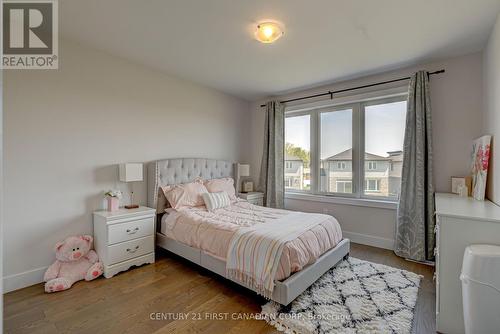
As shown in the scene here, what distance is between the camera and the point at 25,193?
2.50 metres

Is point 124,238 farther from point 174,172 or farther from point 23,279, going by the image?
point 174,172

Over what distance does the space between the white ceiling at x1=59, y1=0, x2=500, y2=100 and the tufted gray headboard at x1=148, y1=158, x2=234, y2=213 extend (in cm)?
140

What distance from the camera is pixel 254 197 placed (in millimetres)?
4598

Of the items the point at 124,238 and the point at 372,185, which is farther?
the point at 372,185

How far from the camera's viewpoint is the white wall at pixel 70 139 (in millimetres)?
2461

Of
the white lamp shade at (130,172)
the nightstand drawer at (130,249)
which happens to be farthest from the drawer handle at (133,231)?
the white lamp shade at (130,172)

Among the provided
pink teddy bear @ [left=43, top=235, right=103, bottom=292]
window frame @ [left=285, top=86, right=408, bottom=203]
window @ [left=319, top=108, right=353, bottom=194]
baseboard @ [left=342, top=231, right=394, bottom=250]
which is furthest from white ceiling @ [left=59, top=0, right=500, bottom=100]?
baseboard @ [left=342, top=231, right=394, bottom=250]

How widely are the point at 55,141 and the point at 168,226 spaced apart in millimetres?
1616

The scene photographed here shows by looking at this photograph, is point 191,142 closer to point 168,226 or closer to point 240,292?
point 168,226

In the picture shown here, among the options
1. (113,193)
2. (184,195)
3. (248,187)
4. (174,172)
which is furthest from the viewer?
(248,187)

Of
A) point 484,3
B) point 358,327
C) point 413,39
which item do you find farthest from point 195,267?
point 484,3

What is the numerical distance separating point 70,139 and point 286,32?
2709mm

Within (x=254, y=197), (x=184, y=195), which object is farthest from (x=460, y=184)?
(x=184, y=195)
